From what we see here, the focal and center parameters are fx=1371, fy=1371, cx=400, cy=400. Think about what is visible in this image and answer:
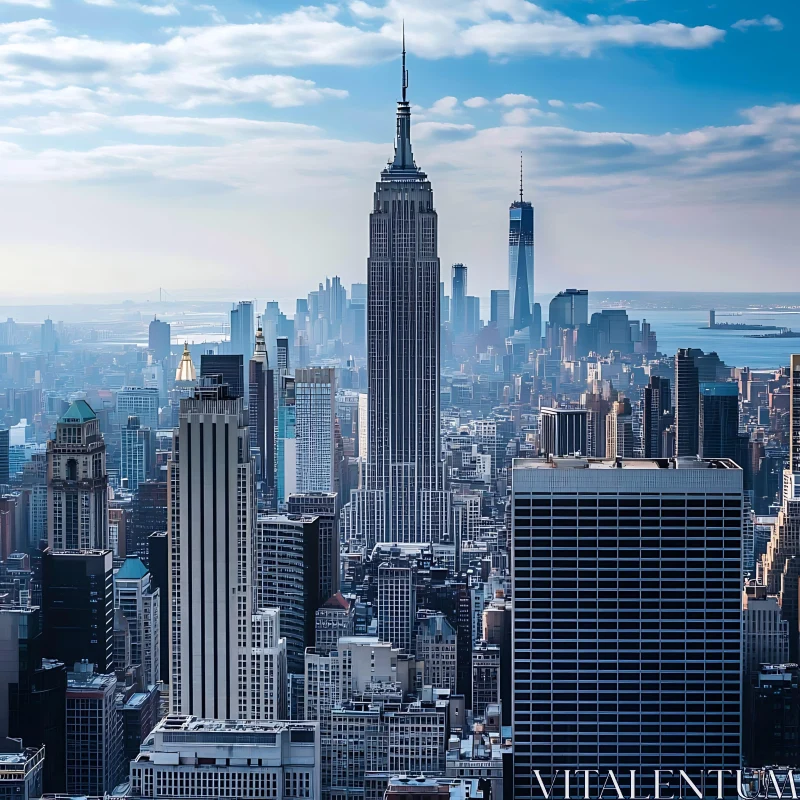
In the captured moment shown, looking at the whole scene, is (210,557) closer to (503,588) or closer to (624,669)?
(503,588)

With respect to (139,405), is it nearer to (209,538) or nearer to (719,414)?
(209,538)

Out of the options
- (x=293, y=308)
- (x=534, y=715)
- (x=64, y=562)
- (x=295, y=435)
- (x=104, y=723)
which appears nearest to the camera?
(x=534, y=715)

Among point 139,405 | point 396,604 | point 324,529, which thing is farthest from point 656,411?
point 139,405

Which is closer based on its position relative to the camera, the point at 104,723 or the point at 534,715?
the point at 534,715

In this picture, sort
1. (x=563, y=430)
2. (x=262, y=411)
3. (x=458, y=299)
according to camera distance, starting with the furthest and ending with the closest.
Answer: (x=458, y=299)
(x=262, y=411)
(x=563, y=430)

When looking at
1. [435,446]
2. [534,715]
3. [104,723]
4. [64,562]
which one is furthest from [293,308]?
[435,446]
